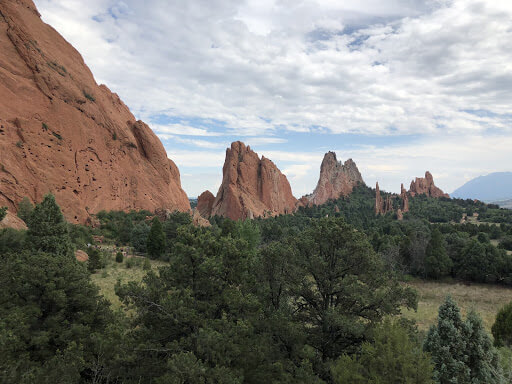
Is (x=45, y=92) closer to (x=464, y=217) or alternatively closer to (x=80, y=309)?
(x=80, y=309)

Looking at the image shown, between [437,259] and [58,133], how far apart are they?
75321mm

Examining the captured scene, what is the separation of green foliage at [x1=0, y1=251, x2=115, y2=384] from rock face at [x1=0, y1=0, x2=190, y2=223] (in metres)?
46.0

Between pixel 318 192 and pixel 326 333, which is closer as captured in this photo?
pixel 326 333

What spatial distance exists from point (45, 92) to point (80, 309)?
6260 centimetres

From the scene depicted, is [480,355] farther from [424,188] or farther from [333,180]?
[424,188]

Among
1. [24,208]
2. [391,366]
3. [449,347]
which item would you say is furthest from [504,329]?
[24,208]

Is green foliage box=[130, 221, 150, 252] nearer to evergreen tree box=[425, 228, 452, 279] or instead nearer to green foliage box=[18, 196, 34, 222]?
green foliage box=[18, 196, 34, 222]

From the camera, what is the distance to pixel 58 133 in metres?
58.1

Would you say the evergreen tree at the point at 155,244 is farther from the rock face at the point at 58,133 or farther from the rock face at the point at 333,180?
the rock face at the point at 333,180

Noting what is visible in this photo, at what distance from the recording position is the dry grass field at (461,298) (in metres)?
26.6

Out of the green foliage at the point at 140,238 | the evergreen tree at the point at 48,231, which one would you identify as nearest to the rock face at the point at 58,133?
the green foliage at the point at 140,238

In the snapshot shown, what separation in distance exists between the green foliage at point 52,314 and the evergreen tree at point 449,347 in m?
11.5

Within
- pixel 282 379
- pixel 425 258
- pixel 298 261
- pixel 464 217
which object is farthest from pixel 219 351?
pixel 464 217

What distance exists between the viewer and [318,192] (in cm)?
14400
